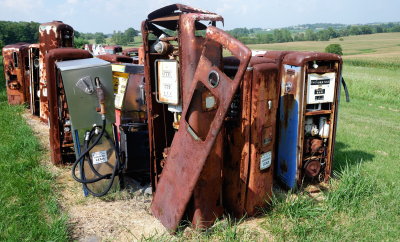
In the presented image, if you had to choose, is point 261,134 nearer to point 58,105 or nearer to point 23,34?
point 58,105

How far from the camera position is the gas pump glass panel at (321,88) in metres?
4.53

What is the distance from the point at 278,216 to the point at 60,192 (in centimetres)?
279

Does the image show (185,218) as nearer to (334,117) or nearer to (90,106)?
(90,106)

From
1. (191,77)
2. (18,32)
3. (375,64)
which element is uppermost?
(18,32)

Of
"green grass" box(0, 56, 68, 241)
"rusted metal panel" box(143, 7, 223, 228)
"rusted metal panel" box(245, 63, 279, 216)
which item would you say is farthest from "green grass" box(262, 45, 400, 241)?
"green grass" box(0, 56, 68, 241)

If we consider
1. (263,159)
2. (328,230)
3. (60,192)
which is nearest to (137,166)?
(60,192)

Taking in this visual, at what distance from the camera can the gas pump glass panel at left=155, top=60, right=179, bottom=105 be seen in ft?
12.1

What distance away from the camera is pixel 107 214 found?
3.95 m

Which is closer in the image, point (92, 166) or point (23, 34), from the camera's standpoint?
point (92, 166)

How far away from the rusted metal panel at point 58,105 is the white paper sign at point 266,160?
302 cm

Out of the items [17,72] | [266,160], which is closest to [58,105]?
[266,160]

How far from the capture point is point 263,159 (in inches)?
152

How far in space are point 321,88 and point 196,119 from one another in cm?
210

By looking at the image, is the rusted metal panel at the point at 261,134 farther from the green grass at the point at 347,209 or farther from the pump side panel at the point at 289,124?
the pump side panel at the point at 289,124
